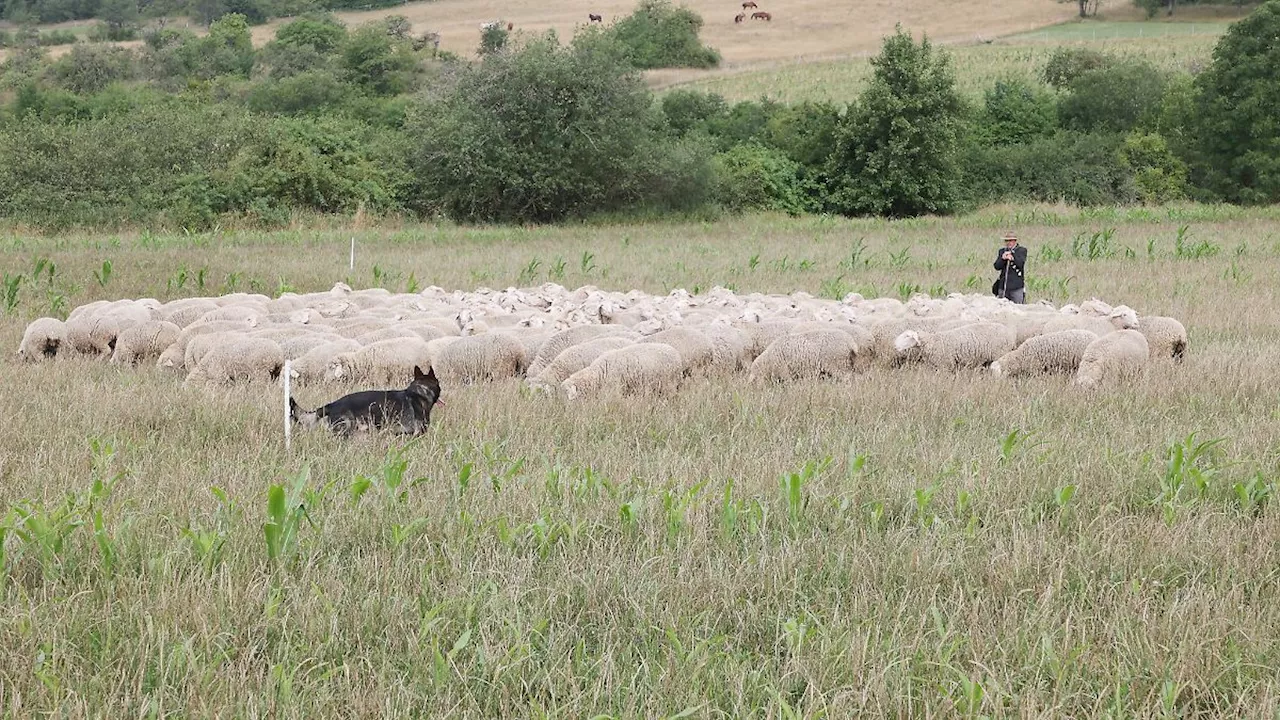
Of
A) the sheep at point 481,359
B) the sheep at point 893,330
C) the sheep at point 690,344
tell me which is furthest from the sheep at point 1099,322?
the sheep at point 481,359

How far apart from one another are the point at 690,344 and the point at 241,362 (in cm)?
378

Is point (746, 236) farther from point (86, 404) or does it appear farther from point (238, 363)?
point (86, 404)

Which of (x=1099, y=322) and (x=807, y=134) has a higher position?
(x=807, y=134)

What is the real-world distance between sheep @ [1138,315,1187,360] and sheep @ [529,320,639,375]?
460 centimetres

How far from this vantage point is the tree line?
99.7 feet

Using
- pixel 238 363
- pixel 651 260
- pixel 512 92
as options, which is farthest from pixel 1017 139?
pixel 238 363

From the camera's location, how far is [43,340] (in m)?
10.8

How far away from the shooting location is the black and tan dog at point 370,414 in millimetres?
6695

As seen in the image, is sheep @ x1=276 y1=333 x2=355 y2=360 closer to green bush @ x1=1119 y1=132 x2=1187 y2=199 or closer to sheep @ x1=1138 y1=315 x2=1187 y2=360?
sheep @ x1=1138 y1=315 x2=1187 y2=360

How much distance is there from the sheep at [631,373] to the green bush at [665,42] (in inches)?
2270

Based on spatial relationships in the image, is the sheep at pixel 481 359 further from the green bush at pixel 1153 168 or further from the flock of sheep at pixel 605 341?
the green bush at pixel 1153 168

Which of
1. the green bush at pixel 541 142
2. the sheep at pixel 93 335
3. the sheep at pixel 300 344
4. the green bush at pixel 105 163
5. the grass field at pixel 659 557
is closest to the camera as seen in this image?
the grass field at pixel 659 557

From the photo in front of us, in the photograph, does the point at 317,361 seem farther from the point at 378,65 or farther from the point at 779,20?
the point at 779,20

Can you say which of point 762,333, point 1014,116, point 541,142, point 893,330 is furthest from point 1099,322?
point 1014,116
